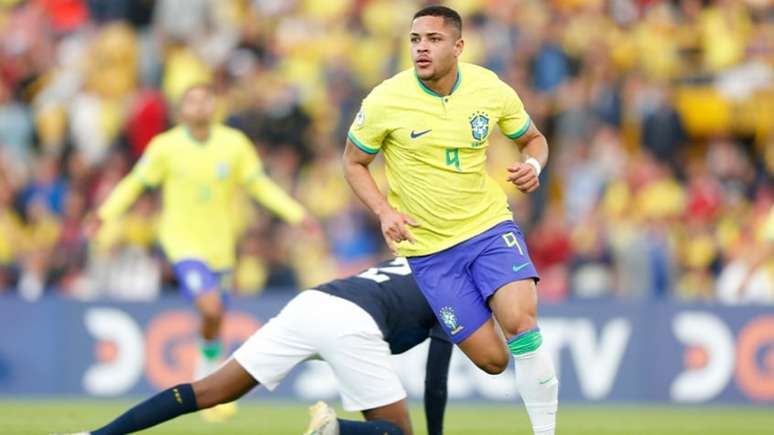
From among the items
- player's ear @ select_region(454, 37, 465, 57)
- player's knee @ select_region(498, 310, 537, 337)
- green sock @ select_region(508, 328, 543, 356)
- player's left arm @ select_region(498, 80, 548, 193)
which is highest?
player's ear @ select_region(454, 37, 465, 57)

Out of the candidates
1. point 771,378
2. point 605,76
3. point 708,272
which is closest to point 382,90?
point 771,378

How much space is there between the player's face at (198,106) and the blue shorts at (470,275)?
520cm

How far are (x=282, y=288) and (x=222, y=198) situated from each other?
4.03 metres

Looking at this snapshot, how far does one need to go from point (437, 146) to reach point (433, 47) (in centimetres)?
61

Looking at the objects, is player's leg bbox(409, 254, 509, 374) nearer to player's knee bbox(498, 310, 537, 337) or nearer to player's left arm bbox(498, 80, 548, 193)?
player's knee bbox(498, 310, 537, 337)

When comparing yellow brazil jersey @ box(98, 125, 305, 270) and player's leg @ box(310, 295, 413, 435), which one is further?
yellow brazil jersey @ box(98, 125, 305, 270)

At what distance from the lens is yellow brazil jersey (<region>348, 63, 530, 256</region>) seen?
999cm

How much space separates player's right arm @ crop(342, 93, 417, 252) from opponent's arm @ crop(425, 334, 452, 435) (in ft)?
2.74

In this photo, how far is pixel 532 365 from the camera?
9.65 m

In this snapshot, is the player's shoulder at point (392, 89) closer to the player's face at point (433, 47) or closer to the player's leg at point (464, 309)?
the player's face at point (433, 47)

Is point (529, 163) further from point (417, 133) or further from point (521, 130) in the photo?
point (417, 133)

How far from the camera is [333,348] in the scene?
950 centimetres

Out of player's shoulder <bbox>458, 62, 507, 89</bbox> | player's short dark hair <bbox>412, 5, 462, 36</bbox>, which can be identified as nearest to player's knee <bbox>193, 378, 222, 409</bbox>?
player's shoulder <bbox>458, 62, 507, 89</bbox>

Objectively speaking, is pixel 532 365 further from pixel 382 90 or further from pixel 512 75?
pixel 512 75
